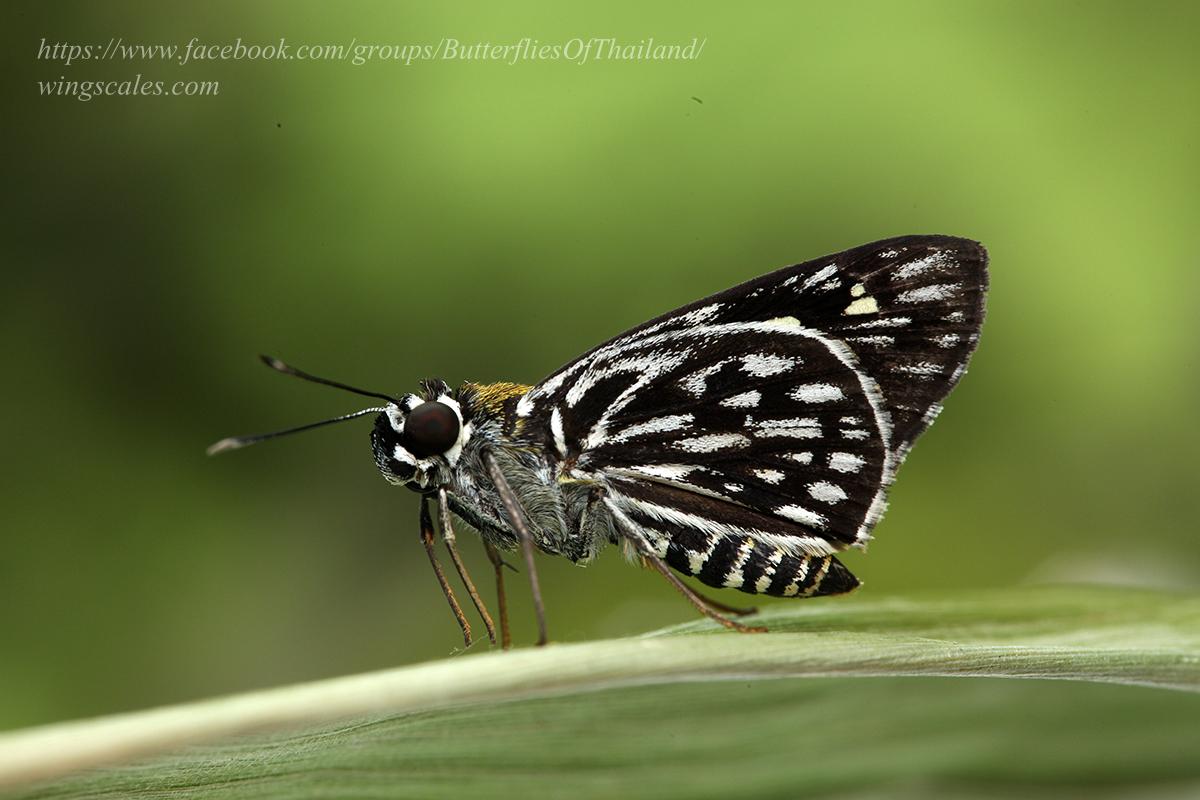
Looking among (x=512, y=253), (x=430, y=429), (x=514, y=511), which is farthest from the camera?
(x=512, y=253)

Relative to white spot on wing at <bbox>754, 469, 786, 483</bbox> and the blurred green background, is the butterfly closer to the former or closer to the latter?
white spot on wing at <bbox>754, 469, 786, 483</bbox>

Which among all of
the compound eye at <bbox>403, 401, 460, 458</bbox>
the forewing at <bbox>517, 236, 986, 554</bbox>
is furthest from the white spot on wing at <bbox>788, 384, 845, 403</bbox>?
the compound eye at <bbox>403, 401, 460, 458</bbox>

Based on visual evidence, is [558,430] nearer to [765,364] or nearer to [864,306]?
[765,364]

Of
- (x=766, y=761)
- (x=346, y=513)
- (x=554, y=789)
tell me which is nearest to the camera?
(x=554, y=789)

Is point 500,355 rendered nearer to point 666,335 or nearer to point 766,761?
point 666,335

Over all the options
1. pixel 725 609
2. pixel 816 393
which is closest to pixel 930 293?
pixel 816 393

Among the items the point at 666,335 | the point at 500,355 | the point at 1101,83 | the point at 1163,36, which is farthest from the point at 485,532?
the point at 1163,36

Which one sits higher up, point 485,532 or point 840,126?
point 840,126
